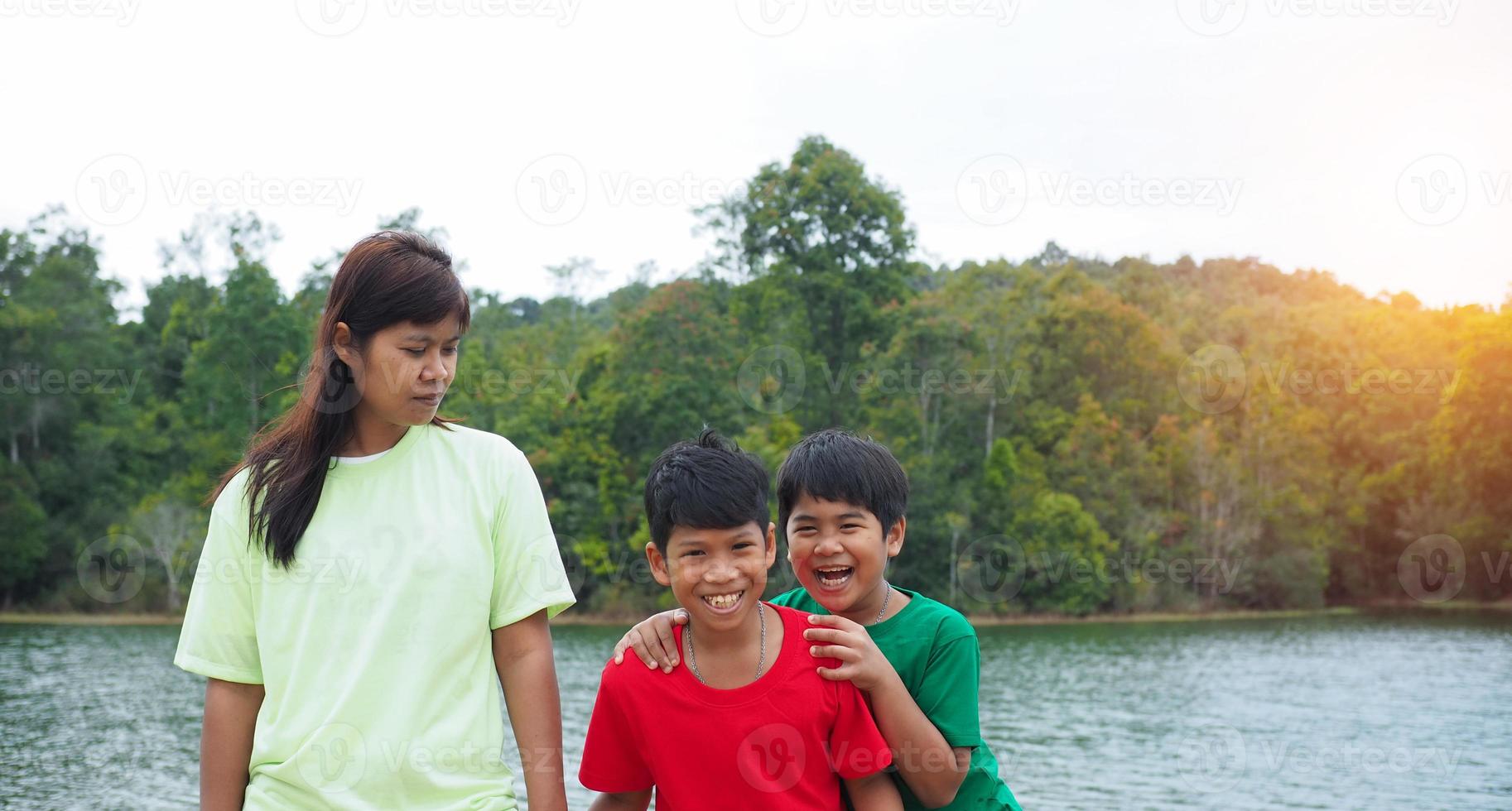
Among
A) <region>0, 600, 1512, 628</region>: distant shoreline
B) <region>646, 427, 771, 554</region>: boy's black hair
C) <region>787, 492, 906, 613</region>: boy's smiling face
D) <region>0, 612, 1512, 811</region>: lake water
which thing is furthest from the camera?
<region>0, 600, 1512, 628</region>: distant shoreline

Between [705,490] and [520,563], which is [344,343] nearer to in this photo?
[520,563]

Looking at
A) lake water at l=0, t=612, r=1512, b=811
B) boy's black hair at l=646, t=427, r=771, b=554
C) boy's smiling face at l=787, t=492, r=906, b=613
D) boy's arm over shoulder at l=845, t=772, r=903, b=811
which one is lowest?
lake water at l=0, t=612, r=1512, b=811

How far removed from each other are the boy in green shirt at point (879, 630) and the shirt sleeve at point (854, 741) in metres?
0.03

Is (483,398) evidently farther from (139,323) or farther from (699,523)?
(699,523)

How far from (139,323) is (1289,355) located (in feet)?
159

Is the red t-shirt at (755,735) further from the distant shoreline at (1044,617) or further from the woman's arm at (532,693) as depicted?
the distant shoreline at (1044,617)

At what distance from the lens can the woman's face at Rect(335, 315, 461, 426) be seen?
2.46 meters

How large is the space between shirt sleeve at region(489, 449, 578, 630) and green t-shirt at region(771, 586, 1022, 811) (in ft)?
2.49

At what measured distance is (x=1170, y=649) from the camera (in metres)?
36.1

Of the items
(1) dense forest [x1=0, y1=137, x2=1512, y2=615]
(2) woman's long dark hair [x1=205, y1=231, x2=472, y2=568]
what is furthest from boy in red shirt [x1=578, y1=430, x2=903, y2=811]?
(1) dense forest [x1=0, y1=137, x2=1512, y2=615]

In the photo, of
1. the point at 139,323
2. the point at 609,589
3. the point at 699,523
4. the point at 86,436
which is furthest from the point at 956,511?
the point at 699,523

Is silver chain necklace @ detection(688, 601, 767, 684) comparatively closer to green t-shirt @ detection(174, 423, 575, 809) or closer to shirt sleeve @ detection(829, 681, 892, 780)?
shirt sleeve @ detection(829, 681, 892, 780)

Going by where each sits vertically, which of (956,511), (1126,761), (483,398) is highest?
(483,398)

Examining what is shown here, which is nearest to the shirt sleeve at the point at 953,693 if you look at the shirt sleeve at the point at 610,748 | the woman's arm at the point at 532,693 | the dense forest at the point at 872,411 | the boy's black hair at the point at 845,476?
the boy's black hair at the point at 845,476
